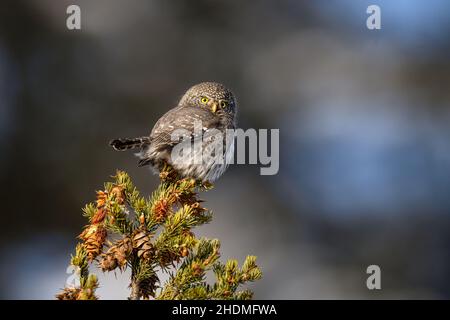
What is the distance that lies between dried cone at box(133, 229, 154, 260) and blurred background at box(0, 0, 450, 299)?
2.29 metres

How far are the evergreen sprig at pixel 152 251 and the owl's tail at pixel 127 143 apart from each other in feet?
2.02

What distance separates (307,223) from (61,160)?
6.41 ft

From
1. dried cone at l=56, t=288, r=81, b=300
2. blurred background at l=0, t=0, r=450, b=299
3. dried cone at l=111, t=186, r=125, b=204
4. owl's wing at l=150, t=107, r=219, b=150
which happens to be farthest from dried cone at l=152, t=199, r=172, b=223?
blurred background at l=0, t=0, r=450, b=299

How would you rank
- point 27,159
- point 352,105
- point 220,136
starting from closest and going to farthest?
point 220,136 < point 27,159 < point 352,105

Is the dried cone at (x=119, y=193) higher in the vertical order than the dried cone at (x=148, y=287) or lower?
higher

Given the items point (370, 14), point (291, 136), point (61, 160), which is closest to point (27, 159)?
point (61, 160)

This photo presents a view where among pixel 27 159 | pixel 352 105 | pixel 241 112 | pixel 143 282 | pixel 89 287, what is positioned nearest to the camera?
pixel 89 287

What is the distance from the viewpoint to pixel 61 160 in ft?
14.4

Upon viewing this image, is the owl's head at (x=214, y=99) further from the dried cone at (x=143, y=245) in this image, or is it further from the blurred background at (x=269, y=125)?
the dried cone at (x=143, y=245)

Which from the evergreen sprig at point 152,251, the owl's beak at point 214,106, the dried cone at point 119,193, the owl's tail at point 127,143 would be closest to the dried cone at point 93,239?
the evergreen sprig at point 152,251

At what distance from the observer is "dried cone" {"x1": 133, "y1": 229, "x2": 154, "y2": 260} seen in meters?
1.79

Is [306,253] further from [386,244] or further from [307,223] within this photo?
A: [386,244]

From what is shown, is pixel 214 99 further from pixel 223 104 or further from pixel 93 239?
pixel 93 239

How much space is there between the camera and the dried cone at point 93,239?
5.93 ft
